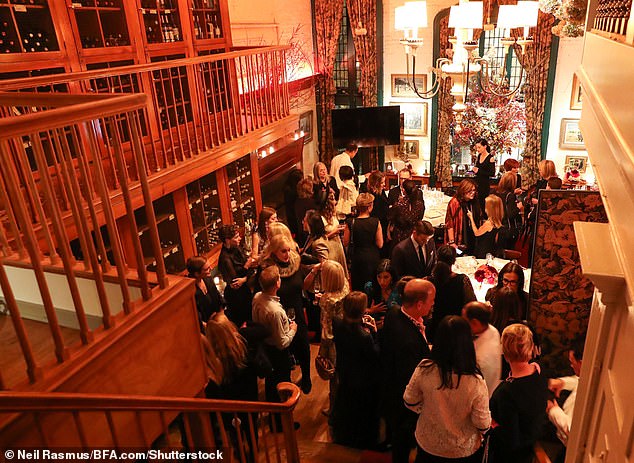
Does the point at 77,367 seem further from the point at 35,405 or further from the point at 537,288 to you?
the point at 537,288

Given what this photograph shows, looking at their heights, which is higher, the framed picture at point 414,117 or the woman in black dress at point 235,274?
the framed picture at point 414,117

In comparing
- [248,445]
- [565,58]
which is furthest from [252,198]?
[565,58]

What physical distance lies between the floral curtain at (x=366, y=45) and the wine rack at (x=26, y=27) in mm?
6369

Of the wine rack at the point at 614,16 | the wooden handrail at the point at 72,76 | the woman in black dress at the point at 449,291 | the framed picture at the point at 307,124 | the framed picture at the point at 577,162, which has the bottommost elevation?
the framed picture at the point at 577,162

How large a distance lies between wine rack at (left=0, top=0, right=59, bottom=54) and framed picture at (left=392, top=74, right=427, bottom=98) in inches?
261

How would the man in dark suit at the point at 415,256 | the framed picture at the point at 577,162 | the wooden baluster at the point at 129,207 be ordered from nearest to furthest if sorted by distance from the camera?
the wooden baluster at the point at 129,207 < the man in dark suit at the point at 415,256 < the framed picture at the point at 577,162

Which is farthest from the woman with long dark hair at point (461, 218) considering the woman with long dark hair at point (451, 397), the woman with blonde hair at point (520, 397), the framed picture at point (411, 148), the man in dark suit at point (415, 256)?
the framed picture at point (411, 148)

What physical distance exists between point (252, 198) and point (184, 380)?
187 inches

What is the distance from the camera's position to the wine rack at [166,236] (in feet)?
18.5

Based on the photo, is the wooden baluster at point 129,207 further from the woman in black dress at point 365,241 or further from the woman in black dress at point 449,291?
the woman in black dress at point 365,241

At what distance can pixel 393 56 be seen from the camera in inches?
378

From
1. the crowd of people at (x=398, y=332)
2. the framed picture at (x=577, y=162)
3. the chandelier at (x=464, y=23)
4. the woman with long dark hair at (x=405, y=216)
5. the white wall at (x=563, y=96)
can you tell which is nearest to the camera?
the crowd of people at (x=398, y=332)

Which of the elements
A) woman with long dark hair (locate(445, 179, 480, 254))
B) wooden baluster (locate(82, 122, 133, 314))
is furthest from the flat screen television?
wooden baluster (locate(82, 122, 133, 314))

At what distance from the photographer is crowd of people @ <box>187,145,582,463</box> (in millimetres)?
2867
